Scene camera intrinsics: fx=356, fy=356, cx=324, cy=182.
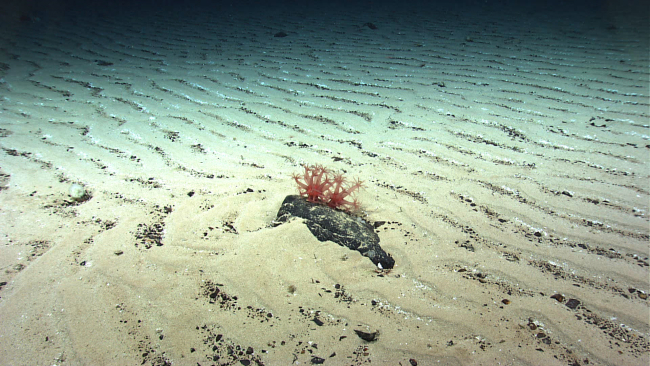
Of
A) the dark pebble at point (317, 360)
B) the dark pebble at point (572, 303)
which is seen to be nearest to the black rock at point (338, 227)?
the dark pebble at point (317, 360)

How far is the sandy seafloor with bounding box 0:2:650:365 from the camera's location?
155 centimetres

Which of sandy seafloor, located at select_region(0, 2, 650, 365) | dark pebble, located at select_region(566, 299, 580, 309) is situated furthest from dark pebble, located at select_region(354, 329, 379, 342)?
dark pebble, located at select_region(566, 299, 580, 309)

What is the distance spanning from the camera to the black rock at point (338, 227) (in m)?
2.00

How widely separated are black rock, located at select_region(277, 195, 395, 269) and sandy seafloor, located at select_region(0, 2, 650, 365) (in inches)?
2.2

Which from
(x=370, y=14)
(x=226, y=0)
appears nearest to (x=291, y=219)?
(x=370, y=14)

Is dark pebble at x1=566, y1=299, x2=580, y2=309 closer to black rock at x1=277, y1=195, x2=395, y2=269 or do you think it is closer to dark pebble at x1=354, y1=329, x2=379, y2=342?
black rock at x1=277, y1=195, x2=395, y2=269

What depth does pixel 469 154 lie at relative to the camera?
→ 3.32m

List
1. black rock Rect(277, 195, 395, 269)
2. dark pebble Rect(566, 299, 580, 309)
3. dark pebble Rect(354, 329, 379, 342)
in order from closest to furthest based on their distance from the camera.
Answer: dark pebble Rect(354, 329, 379, 342)
dark pebble Rect(566, 299, 580, 309)
black rock Rect(277, 195, 395, 269)

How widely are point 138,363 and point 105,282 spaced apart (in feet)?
1.77

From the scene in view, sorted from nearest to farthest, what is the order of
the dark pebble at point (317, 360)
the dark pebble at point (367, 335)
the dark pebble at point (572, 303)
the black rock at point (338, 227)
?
the dark pebble at point (317, 360), the dark pebble at point (367, 335), the dark pebble at point (572, 303), the black rock at point (338, 227)

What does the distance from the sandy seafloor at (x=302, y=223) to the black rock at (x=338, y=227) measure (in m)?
0.06

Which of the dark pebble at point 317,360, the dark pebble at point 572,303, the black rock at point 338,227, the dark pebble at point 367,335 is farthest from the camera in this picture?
the black rock at point 338,227

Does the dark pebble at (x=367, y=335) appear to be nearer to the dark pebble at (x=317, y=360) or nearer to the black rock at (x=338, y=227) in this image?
the dark pebble at (x=317, y=360)

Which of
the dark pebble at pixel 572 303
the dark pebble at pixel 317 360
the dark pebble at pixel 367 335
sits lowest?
the dark pebble at pixel 317 360
